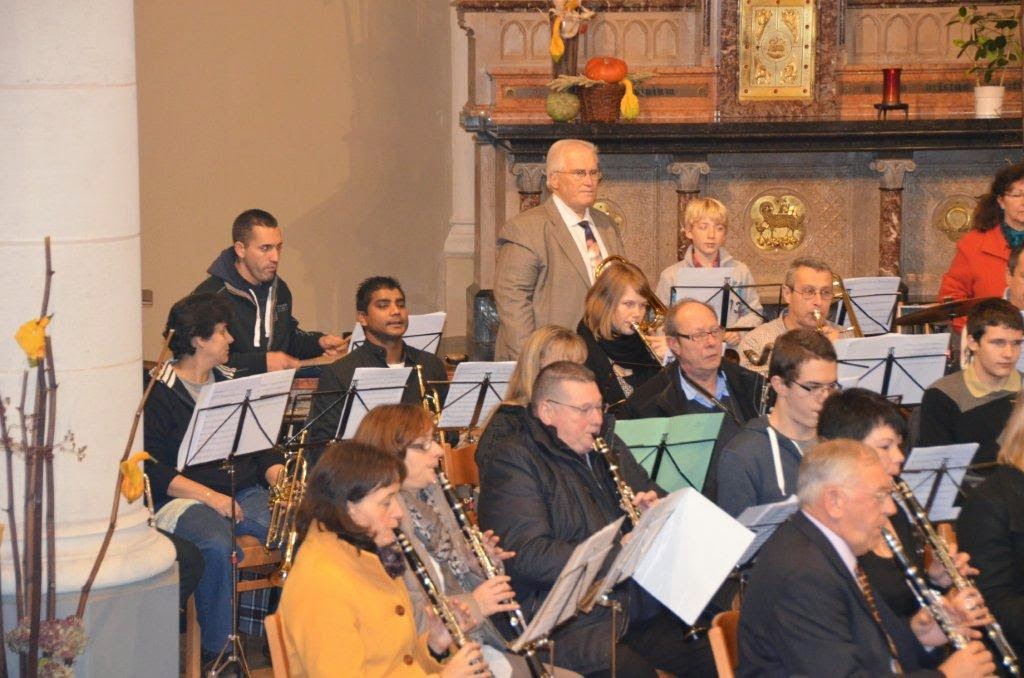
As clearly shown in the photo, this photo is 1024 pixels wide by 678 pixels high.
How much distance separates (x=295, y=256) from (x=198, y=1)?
66.2 inches

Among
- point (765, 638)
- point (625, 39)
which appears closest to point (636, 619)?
point (765, 638)

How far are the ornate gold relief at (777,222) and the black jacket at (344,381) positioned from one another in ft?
11.3

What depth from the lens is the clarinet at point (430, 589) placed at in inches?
142

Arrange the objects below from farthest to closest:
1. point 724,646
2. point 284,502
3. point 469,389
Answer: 1. point 469,389
2. point 284,502
3. point 724,646

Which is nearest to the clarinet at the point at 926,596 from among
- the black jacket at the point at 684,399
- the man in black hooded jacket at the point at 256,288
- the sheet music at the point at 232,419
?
the black jacket at the point at 684,399

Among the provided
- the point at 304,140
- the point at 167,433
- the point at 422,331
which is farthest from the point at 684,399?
the point at 304,140

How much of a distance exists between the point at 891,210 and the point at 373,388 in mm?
4604

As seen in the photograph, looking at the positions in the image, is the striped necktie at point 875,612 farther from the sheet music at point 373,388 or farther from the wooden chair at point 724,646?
the sheet music at point 373,388

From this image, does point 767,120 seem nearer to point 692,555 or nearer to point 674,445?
point 674,445

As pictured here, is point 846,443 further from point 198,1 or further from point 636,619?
point 198,1

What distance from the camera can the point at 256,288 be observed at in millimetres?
6723

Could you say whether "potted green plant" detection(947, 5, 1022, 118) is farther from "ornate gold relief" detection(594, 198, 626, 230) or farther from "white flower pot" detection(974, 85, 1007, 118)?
"ornate gold relief" detection(594, 198, 626, 230)

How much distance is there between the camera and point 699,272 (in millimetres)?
7020

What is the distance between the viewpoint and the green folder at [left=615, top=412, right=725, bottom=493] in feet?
16.1
